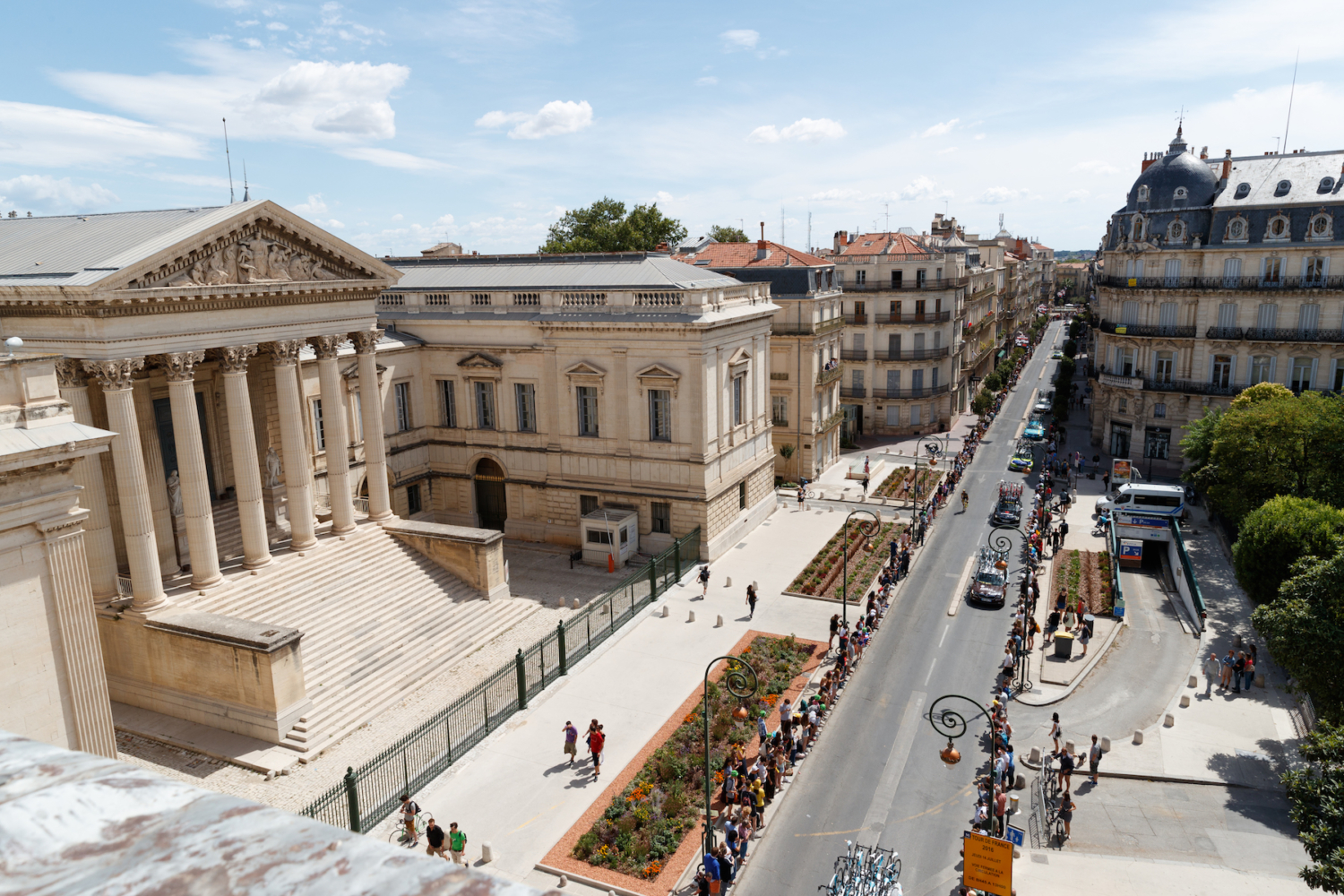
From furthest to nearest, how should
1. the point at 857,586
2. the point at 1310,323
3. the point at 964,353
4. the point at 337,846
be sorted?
1. the point at 964,353
2. the point at 1310,323
3. the point at 857,586
4. the point at 337,846

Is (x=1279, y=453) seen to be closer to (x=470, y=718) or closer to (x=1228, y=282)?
(x=1228, y=282)

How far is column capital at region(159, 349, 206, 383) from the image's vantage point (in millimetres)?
27328

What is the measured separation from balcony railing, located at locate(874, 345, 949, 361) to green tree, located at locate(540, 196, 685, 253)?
2564 centimetres

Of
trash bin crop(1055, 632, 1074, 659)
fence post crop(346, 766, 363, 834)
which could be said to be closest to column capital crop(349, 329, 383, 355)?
fence post crop(346, 766, 363, 834)

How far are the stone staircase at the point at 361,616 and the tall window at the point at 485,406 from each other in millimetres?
10482

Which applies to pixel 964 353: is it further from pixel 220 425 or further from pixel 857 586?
pixel 220 425

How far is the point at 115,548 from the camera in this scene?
97.1 ft

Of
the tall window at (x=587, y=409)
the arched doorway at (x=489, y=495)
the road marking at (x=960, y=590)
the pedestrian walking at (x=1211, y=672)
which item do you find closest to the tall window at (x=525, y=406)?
the tall window at (x=587, y=409)

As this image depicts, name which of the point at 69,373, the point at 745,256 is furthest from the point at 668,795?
the point at 745,256

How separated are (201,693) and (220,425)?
11.9 meters

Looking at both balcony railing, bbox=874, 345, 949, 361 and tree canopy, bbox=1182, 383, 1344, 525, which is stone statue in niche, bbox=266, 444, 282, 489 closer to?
tree canopy, bbox=1182, 383, 1344, 525

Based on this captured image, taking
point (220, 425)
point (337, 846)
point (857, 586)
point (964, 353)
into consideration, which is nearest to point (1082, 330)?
point (964, 353)

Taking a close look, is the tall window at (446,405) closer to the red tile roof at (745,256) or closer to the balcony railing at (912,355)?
the red tile roof at (745,256)

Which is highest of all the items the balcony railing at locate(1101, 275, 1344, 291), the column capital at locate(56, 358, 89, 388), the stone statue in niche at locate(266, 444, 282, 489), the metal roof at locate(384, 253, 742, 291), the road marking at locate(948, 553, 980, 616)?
the metal roof at locate(384, 253, 742, 291)
